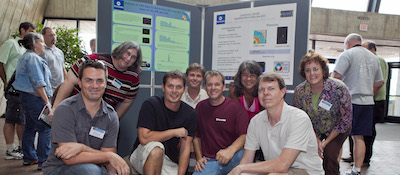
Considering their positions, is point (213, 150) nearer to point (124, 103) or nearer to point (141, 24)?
point (124, 103)

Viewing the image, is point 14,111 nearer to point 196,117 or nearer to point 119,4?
point 119,4

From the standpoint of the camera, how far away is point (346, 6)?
7941 millimetres

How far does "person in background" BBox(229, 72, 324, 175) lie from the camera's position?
5.57ft

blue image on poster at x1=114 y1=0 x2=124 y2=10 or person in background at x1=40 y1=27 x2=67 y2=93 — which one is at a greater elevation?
blue image on poster at x1=114 y1=0 x2=124 y2=10

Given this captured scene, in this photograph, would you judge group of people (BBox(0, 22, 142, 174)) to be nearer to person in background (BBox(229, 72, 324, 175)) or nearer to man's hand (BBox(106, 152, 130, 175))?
man's hand (BBox(106, 152, 130, 175))

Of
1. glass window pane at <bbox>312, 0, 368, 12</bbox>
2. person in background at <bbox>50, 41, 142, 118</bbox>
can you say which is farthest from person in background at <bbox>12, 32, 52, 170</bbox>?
glass window pane at <bbox>312, 0, 368, 12</bbox>

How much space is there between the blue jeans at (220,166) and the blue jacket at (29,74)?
1992mm

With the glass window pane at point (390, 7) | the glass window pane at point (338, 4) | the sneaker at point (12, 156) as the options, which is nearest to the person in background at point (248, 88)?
the sneaker at point (12, 156)

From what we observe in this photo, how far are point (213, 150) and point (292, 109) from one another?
0.74 metres

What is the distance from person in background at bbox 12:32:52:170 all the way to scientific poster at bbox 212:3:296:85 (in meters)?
1.94

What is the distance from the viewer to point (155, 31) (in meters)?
2.98

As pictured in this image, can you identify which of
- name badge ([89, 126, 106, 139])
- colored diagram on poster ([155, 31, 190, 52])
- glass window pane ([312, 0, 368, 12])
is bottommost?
name badge ([89, 126, 106, 139])

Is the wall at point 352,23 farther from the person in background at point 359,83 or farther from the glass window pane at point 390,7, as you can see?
the person in background at point 359,83

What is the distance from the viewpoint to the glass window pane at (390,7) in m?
8.11
